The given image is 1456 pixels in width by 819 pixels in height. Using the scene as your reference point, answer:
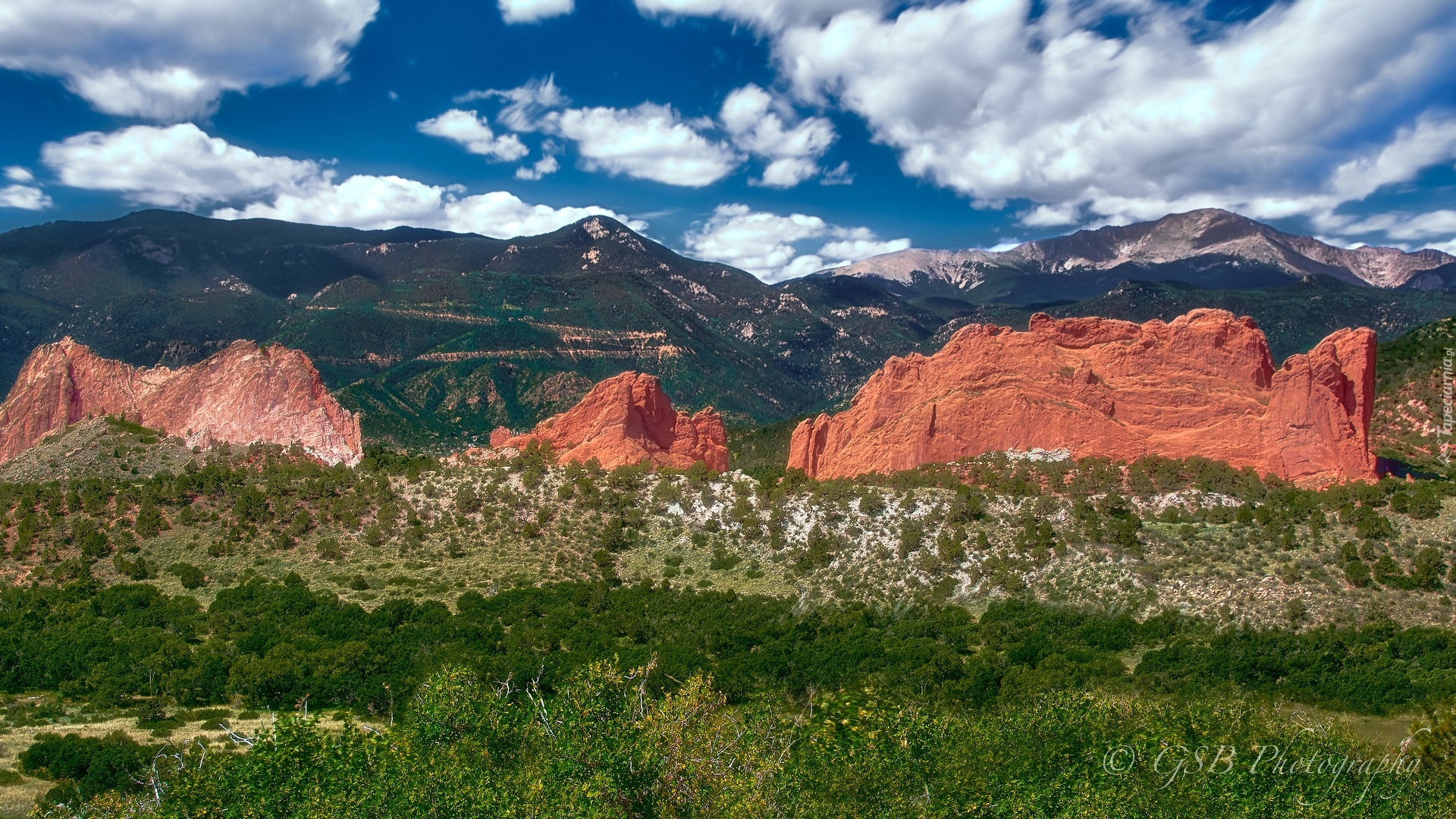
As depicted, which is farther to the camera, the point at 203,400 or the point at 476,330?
the point at 476,330

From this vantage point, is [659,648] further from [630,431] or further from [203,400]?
[203,400]

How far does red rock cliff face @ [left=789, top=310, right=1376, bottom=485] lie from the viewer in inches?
1941

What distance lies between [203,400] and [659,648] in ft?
159

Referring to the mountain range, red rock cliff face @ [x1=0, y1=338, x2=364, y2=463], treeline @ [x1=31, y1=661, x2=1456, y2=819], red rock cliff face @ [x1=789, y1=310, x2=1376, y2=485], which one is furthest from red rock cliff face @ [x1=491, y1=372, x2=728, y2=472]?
the mountain range

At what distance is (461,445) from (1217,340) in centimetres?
8622

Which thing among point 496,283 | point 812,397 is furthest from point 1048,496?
point 496,283

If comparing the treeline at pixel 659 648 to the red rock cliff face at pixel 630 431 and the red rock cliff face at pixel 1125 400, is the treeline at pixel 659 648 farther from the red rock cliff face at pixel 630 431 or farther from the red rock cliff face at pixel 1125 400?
the red rock cliff face at pixel 630 431

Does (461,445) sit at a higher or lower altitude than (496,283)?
lower

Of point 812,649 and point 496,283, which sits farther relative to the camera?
point 496,283

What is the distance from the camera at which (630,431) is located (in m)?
62.7

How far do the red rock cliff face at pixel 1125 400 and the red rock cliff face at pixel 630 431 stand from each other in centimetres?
928

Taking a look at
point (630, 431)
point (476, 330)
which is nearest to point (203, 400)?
point (630, 431)

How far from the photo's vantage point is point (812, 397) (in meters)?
186

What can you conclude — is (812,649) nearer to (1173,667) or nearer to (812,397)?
(1173,667)
